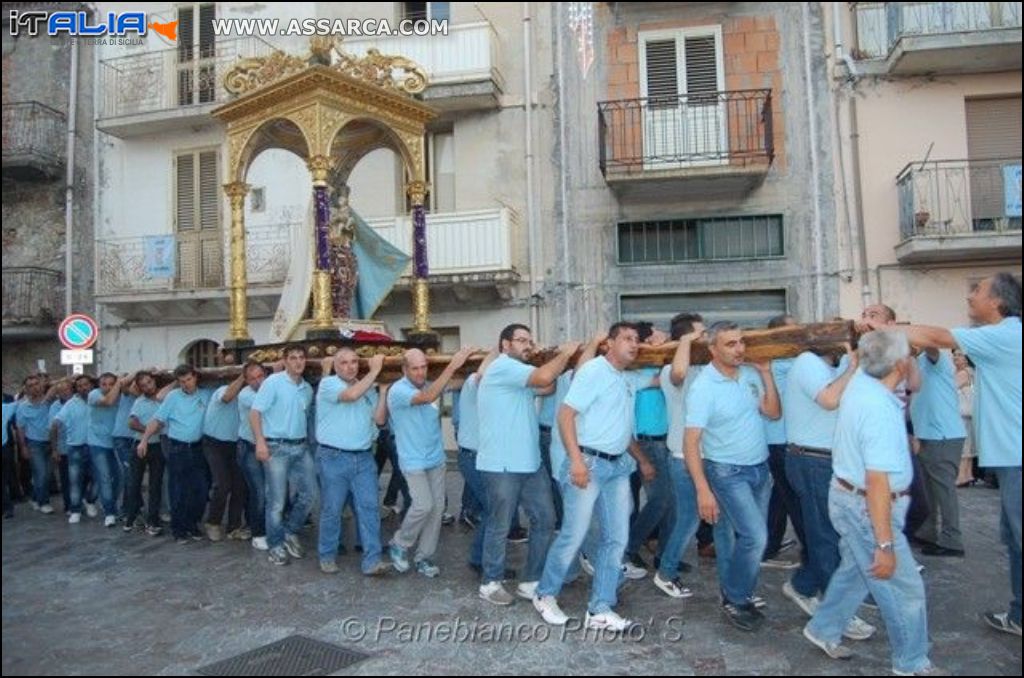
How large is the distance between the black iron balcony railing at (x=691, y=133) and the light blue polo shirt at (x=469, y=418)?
7.97 meters

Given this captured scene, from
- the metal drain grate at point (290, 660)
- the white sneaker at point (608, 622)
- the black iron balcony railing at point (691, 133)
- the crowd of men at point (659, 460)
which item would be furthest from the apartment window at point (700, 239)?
the metal drain grate at point (290, 660)

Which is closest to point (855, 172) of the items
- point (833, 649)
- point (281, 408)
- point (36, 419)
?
point (281, 408)

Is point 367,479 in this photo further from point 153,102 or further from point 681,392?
point 153,102

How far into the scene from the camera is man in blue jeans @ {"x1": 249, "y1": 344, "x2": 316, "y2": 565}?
6695 millimetres

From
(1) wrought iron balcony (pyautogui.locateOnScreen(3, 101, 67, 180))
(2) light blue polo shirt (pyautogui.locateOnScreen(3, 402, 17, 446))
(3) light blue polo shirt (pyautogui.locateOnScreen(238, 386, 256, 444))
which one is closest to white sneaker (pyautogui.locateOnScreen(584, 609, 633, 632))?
(3) light blue polo shirt (pyautogui.locateOnScreen(238, 386, 256, 444))

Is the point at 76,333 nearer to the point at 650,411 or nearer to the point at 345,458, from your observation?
the point at 345,458

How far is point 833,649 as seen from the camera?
4.26 meters

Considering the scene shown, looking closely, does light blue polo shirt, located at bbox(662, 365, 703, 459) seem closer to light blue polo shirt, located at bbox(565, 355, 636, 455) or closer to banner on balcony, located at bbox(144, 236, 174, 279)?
light blue polo shirt, located at bbox(565, 355, 636, 455)

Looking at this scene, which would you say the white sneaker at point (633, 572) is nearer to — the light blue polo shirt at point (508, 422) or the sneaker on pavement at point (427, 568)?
the light blue polo shirt at point (508, 422)

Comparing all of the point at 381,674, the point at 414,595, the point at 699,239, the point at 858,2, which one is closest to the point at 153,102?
the point at 699,239

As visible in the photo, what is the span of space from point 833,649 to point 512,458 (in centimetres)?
208

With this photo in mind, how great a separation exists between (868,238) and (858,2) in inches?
150

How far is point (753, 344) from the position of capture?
529 cm

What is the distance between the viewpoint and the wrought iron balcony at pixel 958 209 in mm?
12680
